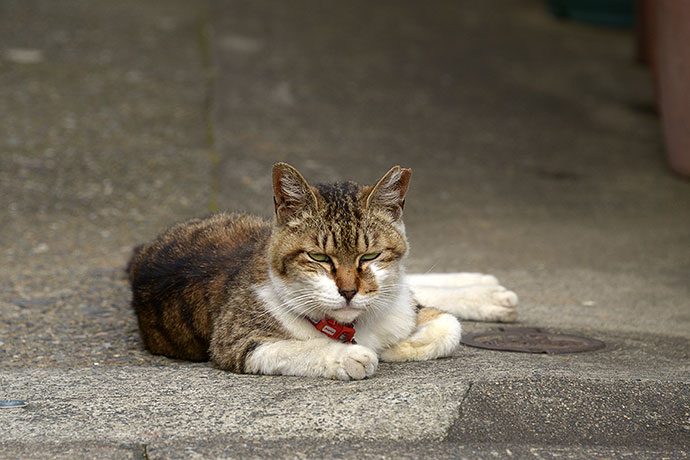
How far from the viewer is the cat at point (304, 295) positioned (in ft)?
12.2

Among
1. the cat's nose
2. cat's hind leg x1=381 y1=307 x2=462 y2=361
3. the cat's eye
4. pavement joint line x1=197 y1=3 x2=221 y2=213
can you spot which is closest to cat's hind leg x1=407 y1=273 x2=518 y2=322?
cat's hind leg x1=381 y1=307 x2=462 y2=361

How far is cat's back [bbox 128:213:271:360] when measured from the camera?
426cm

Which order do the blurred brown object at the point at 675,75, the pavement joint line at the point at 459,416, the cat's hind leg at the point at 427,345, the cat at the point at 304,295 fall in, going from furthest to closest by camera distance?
the blurred brown object at the point at 675,75
the cat's hind leg at the point at 427,345
the cat at the point at 304,295
the pavement joint line at the point at 459,416

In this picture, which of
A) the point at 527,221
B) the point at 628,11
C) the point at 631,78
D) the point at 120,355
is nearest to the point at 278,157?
the point at 527,221

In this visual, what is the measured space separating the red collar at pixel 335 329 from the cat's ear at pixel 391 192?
1.78ft

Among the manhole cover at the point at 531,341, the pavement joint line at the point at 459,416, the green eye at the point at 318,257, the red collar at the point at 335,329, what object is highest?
the green eye at the point at 318,257

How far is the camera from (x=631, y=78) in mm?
11320

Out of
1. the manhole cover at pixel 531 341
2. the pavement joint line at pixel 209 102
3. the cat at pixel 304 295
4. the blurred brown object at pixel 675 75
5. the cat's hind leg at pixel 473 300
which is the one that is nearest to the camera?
the cat at pixel 304 295

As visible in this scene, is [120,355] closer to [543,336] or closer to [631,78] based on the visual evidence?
[543,336]

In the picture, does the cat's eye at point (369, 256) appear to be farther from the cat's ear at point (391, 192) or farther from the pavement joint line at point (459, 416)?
the pavement joint line at point (459, 416)

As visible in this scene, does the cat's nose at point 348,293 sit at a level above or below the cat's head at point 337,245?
below

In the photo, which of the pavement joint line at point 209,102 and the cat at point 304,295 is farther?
the pavement joint line at point 209,102

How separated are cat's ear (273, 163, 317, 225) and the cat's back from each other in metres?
0.31

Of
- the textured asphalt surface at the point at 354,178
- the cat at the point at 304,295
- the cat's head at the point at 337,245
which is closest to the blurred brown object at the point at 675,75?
the textured asphalt surface at the point at 354,178
